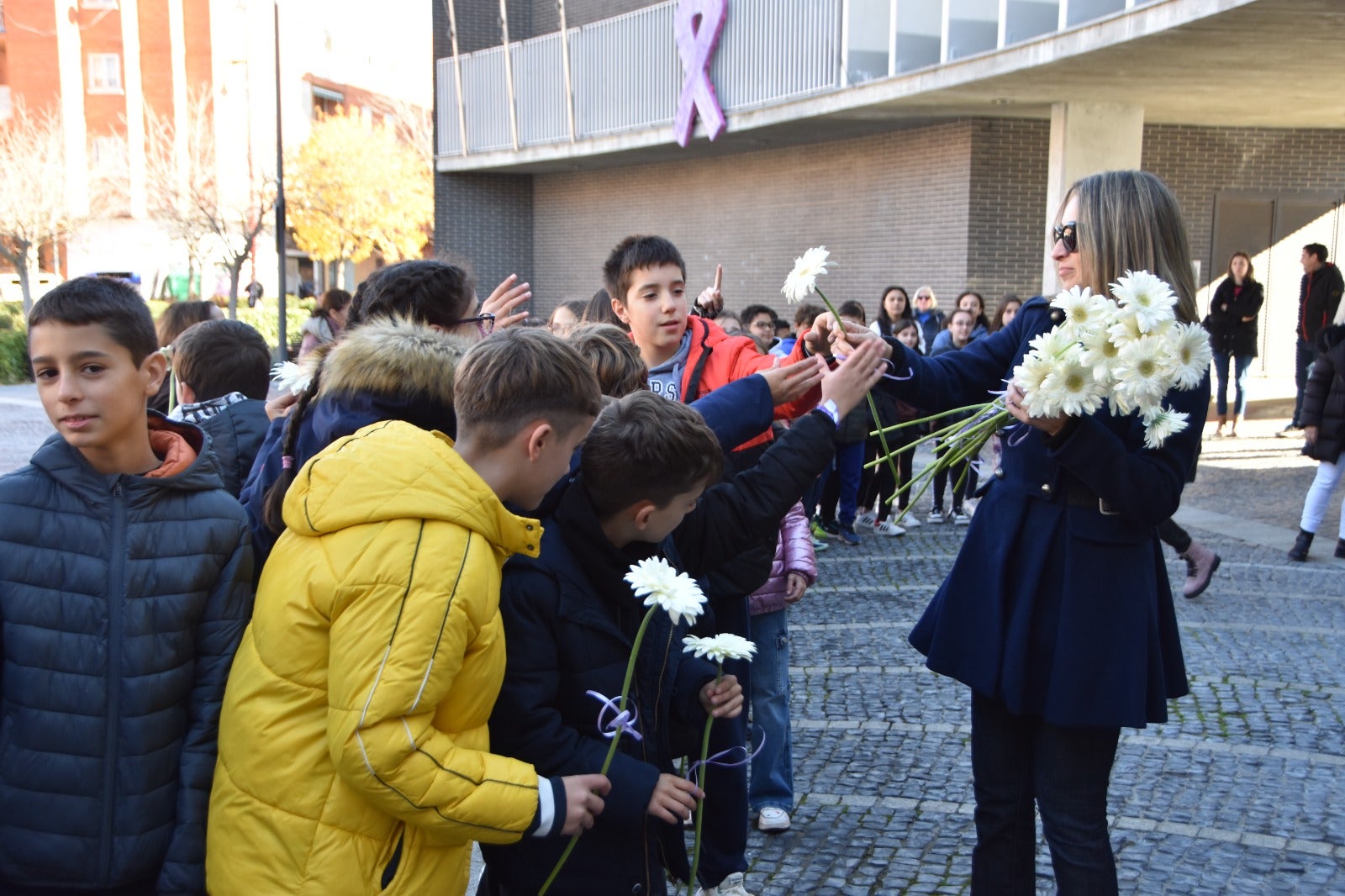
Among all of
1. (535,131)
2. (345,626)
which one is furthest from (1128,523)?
(535,131)

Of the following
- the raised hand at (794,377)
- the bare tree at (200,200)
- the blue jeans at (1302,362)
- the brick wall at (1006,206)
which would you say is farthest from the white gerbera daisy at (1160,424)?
the bare tree at (200,200)

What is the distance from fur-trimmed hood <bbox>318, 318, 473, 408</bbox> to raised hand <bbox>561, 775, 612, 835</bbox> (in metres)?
0.86

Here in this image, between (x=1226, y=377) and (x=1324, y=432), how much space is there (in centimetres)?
726

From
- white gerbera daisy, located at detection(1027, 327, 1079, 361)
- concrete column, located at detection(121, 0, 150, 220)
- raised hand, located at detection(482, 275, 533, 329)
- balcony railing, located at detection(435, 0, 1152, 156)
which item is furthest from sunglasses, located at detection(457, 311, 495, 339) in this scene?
concrete column, located at detection(121, 0, 150, 220)

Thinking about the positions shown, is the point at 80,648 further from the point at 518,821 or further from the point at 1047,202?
the point at 1047,202

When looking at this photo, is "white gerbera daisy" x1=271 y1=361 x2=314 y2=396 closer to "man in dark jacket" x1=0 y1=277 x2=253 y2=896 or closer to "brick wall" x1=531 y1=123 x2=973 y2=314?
"man in dark jacket" x1=0 y1=277 x2=253 y2=896

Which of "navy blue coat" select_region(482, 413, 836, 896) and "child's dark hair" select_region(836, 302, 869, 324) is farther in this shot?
"child's dark hair" select_region(836, 302, 869, 324)

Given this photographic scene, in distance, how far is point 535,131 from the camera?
24.0m

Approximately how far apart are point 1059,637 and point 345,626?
65.1 inches

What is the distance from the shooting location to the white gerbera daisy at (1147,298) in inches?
95.6

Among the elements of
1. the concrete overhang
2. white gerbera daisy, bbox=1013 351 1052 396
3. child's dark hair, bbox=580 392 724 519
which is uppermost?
the concrete overhang

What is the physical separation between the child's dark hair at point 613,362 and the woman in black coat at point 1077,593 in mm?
1035

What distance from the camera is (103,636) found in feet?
7.09

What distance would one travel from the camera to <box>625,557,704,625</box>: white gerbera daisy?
1979mm
